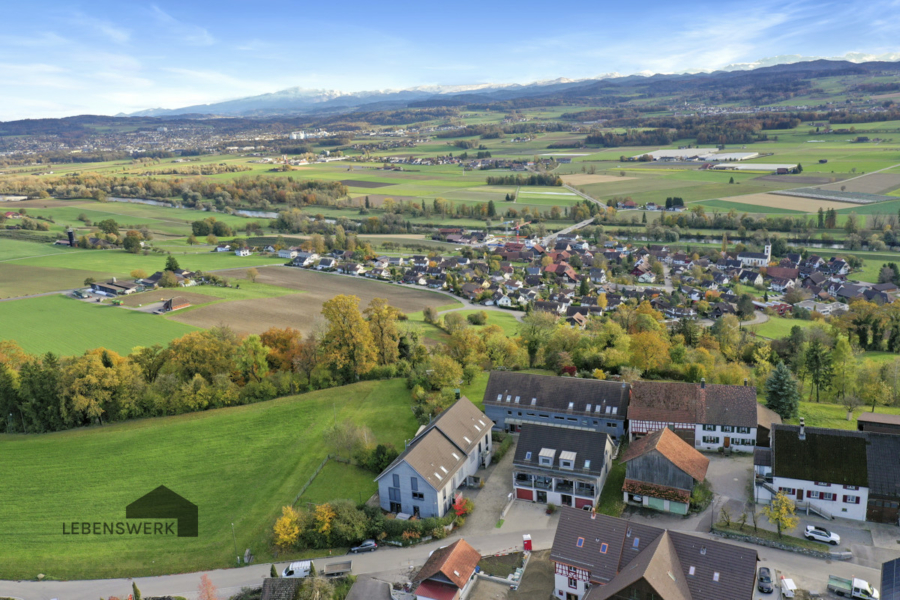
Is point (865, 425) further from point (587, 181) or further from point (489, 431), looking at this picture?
point (587, 181)

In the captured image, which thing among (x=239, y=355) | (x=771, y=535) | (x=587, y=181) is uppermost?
(x=587, y=181)

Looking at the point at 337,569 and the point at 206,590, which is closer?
the point at 206,590

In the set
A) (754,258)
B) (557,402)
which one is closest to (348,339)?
(557,402)

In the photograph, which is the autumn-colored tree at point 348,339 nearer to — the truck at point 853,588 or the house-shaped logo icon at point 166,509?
the house-shaped logo icon at point 166,509

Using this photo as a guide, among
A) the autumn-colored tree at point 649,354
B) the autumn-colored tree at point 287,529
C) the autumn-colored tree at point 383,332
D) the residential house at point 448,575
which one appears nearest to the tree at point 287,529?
the autumn-colored tree at point 287,529

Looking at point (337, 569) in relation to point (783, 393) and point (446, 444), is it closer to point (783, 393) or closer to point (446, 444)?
point (446, 444)

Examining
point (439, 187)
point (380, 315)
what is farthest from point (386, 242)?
point (380, 315)
